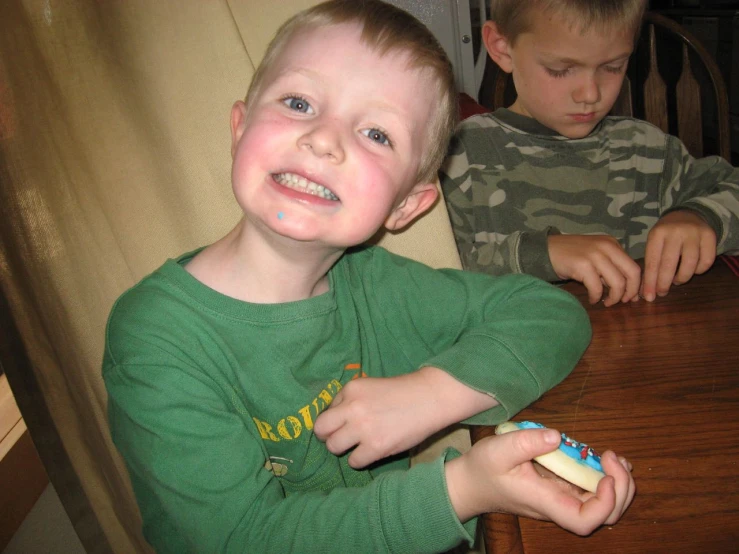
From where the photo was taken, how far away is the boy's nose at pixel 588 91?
1.16 m

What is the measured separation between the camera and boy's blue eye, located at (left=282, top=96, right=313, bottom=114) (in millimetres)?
672

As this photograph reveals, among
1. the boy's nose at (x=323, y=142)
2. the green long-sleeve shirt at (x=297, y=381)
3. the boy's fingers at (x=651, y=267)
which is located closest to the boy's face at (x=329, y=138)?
the boy's nose at (x=323, y=142)

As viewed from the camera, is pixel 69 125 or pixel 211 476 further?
pixel 69 125

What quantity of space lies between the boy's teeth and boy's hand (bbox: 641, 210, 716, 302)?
0.48 metres

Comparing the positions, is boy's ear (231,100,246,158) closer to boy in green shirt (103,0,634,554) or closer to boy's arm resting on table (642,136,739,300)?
boy in green shirt (103,0,634,554)

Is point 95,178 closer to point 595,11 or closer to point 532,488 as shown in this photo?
point 532,488

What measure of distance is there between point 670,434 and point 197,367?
463 mm

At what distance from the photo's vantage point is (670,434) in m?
0.57

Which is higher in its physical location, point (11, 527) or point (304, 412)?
point (304, 412)

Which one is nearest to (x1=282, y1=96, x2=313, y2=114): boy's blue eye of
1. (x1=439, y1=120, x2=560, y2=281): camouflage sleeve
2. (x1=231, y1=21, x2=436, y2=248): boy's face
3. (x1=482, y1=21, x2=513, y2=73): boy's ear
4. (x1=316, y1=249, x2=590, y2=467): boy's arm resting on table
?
(x1=231, y1=21, x2=436, y2=248): boy's face

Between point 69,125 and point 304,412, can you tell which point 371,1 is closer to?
point 69,125

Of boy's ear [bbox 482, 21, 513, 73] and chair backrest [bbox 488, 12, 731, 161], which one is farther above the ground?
boy's ear [bbox 482, 21, 513, 73]

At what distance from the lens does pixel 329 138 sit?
63 centimetres

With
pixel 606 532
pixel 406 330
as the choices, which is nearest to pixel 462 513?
pixel 606 532
